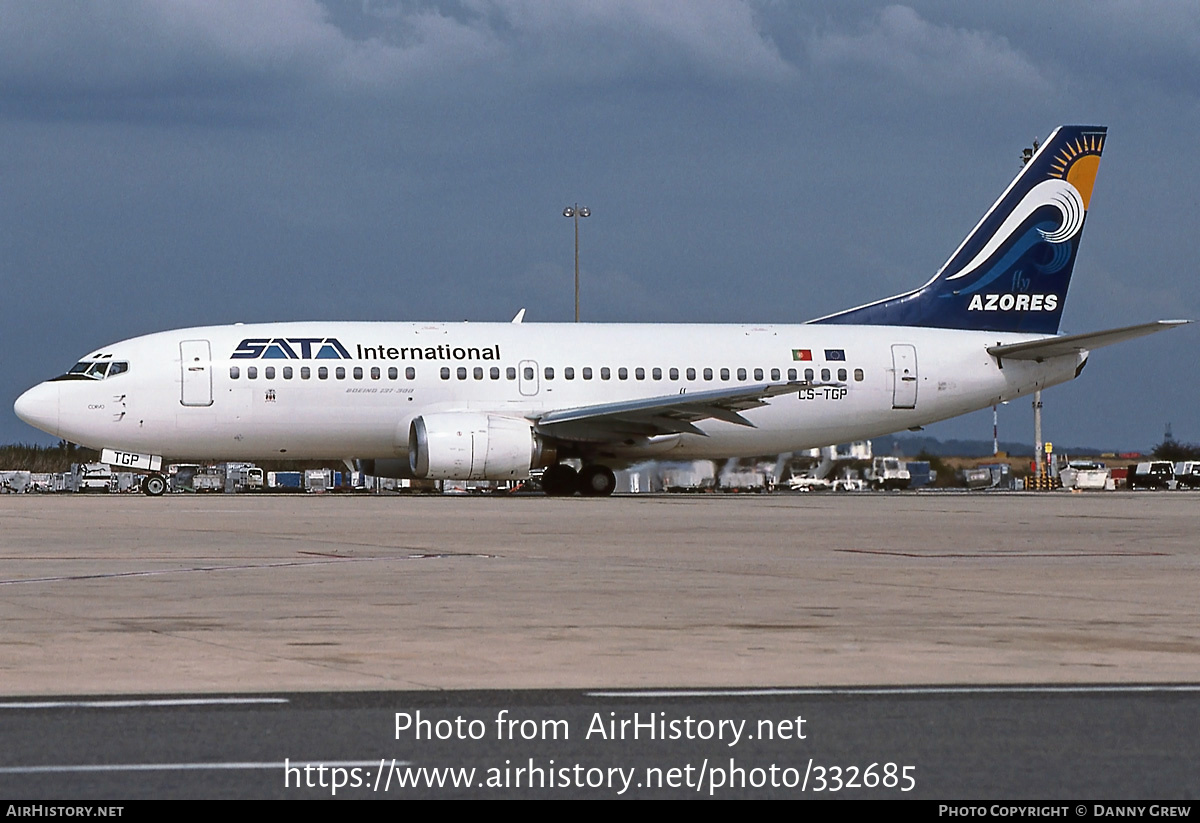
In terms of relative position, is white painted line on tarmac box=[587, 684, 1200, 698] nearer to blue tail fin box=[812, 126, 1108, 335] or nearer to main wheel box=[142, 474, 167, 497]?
main wheel box=[142, 474, 167, 497]

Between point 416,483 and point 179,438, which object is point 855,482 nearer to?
point 416,483

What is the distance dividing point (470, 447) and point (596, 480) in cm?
409

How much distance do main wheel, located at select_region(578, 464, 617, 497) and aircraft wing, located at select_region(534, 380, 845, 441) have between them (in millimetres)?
1452

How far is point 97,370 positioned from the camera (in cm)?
3456

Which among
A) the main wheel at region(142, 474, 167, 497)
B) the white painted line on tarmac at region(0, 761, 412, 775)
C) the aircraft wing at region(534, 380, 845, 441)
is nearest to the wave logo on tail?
the aircraft wing at region(534, 380, 845, 441)

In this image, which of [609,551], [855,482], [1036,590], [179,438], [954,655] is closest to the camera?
[954,655]

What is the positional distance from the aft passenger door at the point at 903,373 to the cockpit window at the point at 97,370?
56.5 feet

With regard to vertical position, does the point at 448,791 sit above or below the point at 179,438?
below

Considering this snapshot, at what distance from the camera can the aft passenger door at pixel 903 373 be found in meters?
38.7

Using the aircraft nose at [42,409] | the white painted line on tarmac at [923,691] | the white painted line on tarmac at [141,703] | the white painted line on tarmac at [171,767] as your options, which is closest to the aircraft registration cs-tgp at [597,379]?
the aircraft nose at [42,409]

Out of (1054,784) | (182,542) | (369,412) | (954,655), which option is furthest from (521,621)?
(369,412)

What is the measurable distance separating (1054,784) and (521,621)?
5367 millimetres

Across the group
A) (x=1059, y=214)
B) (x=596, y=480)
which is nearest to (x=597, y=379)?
(x=596, y=480)
